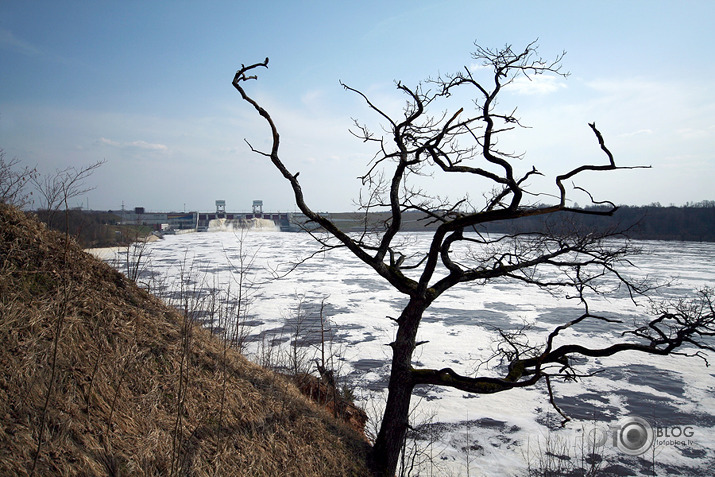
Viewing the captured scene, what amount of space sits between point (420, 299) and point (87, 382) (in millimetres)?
3475

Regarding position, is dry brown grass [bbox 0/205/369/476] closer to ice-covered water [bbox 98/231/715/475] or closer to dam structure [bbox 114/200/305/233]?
ice-covered water [bbox 98/231/715/475]

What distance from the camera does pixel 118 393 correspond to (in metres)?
3.82

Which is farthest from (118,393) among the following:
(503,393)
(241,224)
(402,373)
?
(241,224)

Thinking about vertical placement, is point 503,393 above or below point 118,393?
below

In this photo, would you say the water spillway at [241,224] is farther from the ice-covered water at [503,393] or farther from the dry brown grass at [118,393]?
the dry brown grass at [118,393]

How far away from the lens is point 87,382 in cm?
371

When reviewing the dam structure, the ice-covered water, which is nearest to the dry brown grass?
the ice-covered water

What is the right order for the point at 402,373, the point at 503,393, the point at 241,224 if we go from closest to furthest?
the point at 402,373
the point at 503,393
the point at 241,224

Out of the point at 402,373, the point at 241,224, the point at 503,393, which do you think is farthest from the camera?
the point at 241,224

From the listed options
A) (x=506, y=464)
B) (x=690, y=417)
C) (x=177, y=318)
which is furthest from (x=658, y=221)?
(x=177, y=318)

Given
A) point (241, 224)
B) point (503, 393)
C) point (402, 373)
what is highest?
point (241, 224)

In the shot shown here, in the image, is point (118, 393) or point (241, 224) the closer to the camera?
point (118, 393)

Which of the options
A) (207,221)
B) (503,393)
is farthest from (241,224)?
(503,393)

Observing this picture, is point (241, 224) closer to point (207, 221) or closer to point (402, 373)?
point (207, 221)
